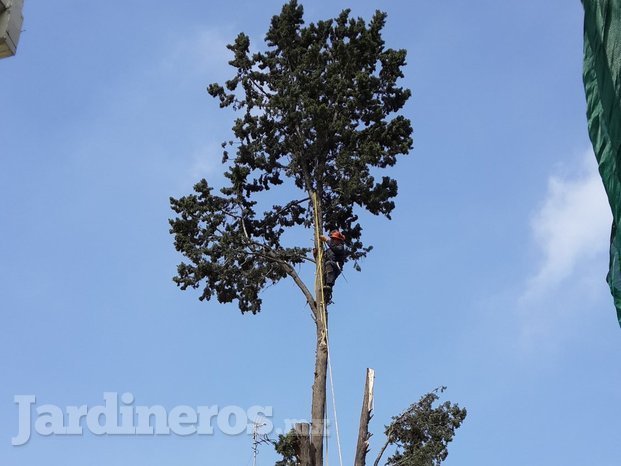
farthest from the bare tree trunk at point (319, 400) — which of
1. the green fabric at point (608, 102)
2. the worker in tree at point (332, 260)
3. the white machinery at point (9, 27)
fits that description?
the white machinery at point (9, 27)

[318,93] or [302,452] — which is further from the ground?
[318,93]

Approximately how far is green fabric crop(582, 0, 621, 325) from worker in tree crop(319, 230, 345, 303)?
227 inches

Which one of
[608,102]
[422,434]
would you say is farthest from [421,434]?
[608,102]

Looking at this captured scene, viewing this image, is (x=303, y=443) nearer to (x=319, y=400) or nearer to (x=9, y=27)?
(x=319, y=400)

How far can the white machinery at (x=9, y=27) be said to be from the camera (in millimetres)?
10672

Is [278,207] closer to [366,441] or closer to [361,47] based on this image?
[361,47]

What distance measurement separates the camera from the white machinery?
10672 millimetres

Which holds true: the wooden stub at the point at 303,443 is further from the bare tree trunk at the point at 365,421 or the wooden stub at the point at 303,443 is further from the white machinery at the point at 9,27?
the white machinery at the point at 9,27

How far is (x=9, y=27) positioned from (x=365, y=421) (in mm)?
7775

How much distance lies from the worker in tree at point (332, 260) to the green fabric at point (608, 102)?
576 cm

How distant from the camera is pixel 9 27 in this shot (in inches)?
422

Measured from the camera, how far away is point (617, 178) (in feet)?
32.7

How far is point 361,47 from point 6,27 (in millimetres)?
7721

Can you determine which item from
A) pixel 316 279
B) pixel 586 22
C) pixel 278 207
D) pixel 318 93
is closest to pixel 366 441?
pixel 316 279
